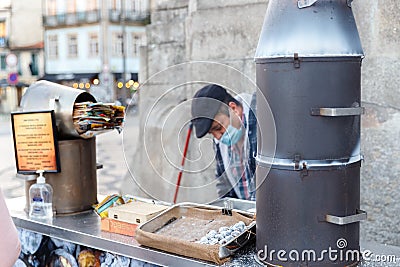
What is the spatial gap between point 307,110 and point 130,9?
106 feet

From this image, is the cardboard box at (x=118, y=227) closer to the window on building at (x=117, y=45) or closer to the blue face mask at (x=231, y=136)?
the blue face mask at (x=231, y=136)

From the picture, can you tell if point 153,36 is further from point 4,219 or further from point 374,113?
point 4,219

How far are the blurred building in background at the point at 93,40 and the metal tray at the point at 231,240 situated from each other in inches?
1127

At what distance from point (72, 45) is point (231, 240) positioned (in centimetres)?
3306

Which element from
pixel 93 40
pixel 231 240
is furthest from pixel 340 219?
pixel 93 40

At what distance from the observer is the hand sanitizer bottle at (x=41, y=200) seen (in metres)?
2.66

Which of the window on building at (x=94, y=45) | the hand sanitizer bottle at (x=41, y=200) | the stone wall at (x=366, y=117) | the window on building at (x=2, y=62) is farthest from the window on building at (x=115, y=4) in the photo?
the hand sanitizer bottle at (x=41, y=200)

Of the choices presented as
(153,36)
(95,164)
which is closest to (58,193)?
(95,164)

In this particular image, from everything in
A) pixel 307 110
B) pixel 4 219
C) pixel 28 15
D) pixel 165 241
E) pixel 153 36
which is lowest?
pixel 165 241

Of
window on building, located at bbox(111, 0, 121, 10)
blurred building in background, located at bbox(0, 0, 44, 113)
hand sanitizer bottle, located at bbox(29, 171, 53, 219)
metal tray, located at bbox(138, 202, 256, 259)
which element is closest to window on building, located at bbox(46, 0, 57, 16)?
blurred building in background, located at bbox(0, 0, 44, 113)

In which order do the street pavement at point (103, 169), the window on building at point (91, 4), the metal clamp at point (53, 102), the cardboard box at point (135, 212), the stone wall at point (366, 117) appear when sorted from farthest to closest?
the window on building at point (91, 4) < the street pavement at point (103, 169) < the stone wall at point (366, 117) < the metal clamp at point (53, 102) < the cardboard box at point (135, 212)

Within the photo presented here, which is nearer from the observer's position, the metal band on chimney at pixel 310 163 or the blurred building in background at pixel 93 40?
the metal band on chimney at pixel 310 163

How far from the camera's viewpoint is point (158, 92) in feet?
15.1

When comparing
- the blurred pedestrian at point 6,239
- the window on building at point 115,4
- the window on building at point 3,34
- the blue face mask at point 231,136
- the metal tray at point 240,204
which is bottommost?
the metal tray at point 240,204
